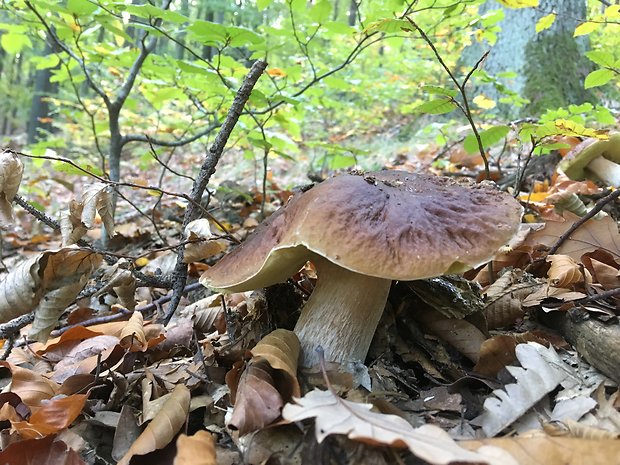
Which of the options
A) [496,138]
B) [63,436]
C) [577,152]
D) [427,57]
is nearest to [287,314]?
[63,436]

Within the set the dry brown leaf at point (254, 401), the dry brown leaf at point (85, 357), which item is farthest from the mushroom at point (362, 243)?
the dry brown leaf at point (85, 357)

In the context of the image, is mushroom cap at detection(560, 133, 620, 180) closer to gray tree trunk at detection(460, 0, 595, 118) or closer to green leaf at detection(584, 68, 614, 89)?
green leaf at detection(584, 68, 614, 89)

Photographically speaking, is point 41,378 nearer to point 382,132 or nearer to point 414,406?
point 414,406

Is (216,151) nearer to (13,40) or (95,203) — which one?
(95,203)

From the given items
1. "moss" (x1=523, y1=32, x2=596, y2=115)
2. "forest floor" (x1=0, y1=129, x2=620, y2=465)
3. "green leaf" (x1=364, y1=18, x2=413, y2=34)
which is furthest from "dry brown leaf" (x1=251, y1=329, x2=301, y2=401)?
"moss" (x1=523, y1=32, x2=596, y2=115)

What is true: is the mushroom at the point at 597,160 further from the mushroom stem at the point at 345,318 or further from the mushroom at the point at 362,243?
the mushroom stem at the point at 345,318

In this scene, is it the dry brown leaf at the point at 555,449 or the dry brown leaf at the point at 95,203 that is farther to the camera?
the dry brown leaf at the point at 95,203

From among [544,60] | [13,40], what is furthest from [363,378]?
[544,60]
